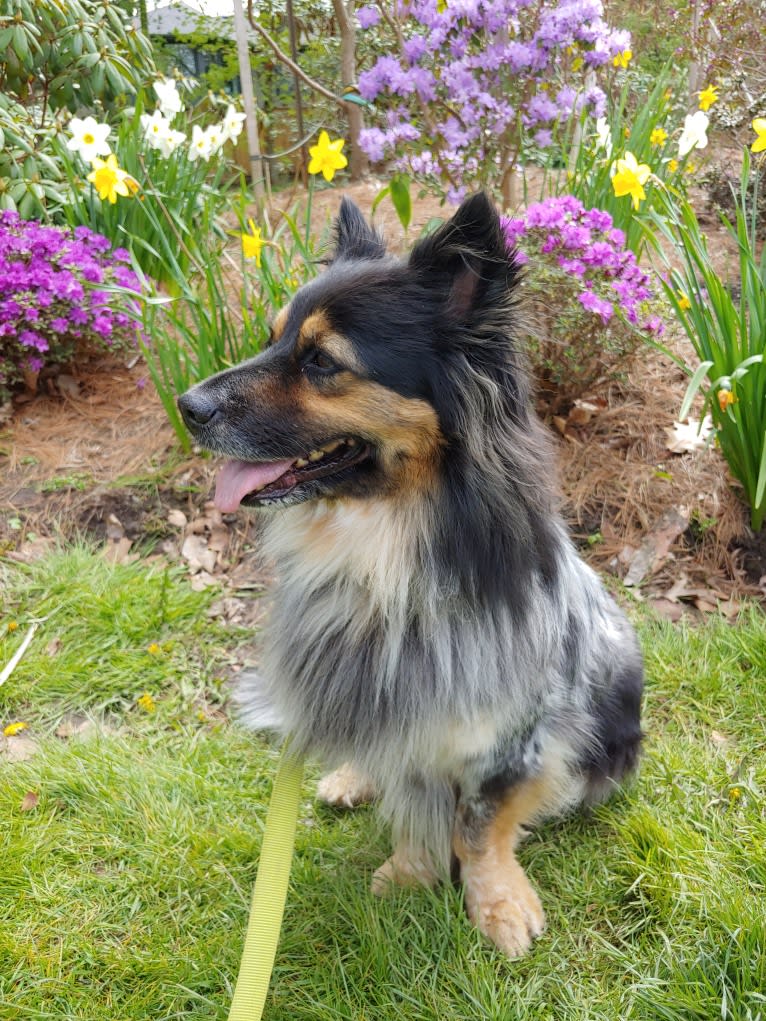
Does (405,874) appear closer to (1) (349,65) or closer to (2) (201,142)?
(2) (201,142)

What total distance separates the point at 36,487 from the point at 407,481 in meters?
2.77

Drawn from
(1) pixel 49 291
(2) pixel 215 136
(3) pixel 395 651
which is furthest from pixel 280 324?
(1) pixel 49 291

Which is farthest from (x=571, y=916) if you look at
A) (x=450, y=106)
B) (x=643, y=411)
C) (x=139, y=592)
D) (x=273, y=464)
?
(x=450, y=106)

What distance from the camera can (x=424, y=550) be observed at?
1.83m

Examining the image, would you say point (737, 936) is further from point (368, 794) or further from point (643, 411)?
point (643, 411)

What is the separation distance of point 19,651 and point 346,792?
1502 mm

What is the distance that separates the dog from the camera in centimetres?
174

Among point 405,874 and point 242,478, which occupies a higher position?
point 242,478

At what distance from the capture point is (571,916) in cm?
212

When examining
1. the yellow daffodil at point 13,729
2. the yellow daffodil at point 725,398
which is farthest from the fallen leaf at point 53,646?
the yellow daffodil at point 725,398

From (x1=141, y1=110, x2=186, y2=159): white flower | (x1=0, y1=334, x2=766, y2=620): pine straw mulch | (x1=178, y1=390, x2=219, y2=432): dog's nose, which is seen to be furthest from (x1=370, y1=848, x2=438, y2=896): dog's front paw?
(x1=141, y1=110, x2=186, y2=159): white flower

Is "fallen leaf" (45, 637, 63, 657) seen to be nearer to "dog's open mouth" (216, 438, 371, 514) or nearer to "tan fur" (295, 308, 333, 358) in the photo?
"dog's open mouth" (216, 438, 371, 514)

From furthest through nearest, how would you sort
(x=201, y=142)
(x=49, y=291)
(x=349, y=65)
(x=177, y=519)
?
(x=349, y=65), (x=49, y=291), (x=177, y=519), (x=201, y=142)

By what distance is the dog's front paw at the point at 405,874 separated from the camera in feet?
7.11
